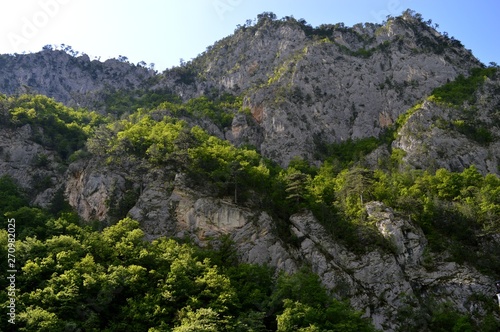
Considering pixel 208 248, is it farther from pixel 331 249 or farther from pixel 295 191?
pixel 295 191

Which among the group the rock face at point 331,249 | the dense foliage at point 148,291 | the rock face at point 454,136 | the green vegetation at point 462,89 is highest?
the green vegetation at point 462,89

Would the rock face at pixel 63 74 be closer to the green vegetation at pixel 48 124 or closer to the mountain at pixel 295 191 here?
the mountain at pixel 295 191

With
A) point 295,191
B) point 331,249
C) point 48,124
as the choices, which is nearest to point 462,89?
point 295,191

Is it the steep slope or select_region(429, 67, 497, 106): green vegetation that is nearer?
select_region(429, 67, 497, 106): green vegetation

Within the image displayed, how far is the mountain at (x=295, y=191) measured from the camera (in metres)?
37.4

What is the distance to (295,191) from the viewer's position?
53.2m

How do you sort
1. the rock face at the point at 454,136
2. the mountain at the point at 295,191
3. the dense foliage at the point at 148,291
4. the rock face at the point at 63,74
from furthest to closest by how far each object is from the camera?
the rock face at the point at 63,74
the rock face at the point at 454,136
the mountain at the point at 295,191
the dense foliage at the point at 148,291

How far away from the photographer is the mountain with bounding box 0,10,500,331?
37438 mm

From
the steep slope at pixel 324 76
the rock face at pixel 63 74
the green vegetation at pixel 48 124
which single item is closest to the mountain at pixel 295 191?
the green vegetation at pixel 48 124

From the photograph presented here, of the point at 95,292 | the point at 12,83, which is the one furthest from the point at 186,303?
the point at 12,83

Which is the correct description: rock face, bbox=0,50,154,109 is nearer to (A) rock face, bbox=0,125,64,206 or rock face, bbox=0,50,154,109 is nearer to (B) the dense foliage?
(A) rock face, bbox=0,125,64,206

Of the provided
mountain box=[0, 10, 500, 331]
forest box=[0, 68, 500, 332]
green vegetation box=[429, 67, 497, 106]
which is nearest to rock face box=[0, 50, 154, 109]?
mountain box=[0, 10, 500, 331]

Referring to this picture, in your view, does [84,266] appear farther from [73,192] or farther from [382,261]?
[382,261]

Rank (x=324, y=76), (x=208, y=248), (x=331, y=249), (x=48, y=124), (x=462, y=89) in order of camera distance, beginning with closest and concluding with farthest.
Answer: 1. (x=208, y=248)
2. (x=331, y=249)
3. (x=48, y=124)
4. (x=462, y=89)
5. (x=324, y=76)
